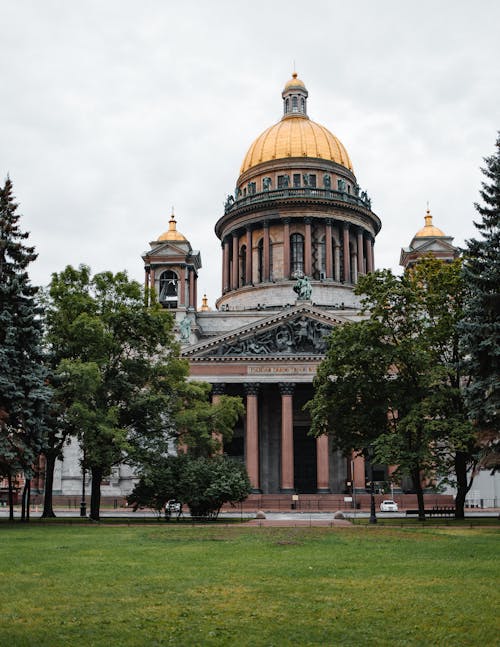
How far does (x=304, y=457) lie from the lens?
64.1 metres

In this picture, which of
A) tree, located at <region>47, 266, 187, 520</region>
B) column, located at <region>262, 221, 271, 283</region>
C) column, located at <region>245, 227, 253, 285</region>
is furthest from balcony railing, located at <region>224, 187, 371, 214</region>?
tree, located at <region>47, 266, 187, 520</region>

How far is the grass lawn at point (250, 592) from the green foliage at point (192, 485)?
11693mm

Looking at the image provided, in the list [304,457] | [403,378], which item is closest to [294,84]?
[304,457]

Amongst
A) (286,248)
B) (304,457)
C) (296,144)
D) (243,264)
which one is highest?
(296,144)

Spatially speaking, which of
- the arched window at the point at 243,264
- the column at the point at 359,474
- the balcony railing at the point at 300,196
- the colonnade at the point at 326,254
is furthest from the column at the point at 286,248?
the column at the point at 359,474

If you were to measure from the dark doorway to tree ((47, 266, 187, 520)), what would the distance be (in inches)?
1059

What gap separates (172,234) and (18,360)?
133ft

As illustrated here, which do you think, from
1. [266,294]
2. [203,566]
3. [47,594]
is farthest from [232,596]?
[266,294]

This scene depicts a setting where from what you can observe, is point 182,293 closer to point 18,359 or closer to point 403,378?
point 403,378

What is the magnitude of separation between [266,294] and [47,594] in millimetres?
61451

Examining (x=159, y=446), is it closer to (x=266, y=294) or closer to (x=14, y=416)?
(x=14, y=416)

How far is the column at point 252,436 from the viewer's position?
5700 centimetres

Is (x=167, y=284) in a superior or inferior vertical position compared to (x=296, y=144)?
inferior

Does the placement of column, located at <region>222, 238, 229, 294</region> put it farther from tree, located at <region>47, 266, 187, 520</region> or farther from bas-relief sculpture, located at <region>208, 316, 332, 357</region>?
tree, located at <region>47, 266, 187, 520</region>
